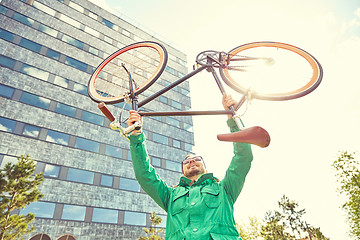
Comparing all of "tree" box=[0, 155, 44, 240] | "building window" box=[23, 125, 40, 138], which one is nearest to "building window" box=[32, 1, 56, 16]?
"building window" box=[23, 125, 40, 138]

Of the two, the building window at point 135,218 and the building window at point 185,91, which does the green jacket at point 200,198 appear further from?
the building window at point 185,91

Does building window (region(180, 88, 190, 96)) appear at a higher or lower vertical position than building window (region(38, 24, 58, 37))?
lower

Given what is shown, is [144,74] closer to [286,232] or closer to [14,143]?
[14,143]

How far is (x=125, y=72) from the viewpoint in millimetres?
3945

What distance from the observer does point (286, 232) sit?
112 ft

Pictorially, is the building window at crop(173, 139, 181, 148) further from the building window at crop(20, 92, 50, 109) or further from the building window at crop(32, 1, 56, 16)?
the building window at crop(32, 1, 56, 16)

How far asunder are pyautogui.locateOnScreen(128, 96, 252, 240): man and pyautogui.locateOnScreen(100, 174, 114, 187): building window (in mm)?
25184

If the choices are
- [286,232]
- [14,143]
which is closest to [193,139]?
[286,232]

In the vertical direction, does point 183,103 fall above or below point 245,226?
above

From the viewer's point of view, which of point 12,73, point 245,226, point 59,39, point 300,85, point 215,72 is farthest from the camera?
point 245,226

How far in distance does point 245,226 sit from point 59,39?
149ft

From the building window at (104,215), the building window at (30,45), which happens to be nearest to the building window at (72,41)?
the building window at (30,45)

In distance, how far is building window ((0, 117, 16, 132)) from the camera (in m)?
22.2

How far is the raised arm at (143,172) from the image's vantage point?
297cm
